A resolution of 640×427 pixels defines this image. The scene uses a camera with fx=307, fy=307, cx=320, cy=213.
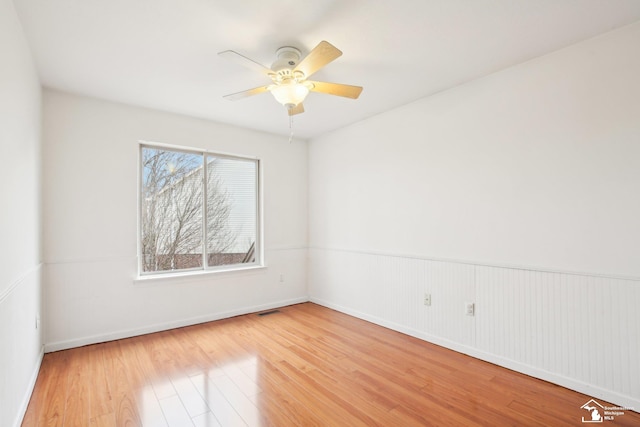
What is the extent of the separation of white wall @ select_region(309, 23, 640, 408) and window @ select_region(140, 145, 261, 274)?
5.80 ft

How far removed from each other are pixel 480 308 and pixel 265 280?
276cm

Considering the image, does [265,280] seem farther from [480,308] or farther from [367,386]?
[480,308]

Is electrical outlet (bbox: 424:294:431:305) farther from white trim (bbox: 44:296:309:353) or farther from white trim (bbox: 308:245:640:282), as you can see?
white trim (bbox: 44:296:309:353)

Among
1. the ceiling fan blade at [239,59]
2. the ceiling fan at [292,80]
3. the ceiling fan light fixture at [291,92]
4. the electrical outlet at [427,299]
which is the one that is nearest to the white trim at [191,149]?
the ceiling fan at [292,80]

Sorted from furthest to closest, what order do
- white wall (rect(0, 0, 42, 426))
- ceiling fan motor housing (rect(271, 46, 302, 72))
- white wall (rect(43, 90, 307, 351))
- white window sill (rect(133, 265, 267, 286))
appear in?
1. white window sill (rect(133, 265, 267, 286))
2. white wall (rect(43, 90, 307, 351))
3. ceiling fan motor housing (rect(271, 46, 302, 72))
4. white wall (rect(0, 0, 42, 426))

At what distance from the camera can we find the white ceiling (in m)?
1.87

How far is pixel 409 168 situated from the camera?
11.2ft

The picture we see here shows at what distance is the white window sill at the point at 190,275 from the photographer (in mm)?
3457

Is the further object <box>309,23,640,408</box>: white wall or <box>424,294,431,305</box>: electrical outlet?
<box>424,294,431,305</box>: electrical outlet

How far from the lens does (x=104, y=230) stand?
3230mm

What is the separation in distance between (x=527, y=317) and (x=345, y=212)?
2.35m

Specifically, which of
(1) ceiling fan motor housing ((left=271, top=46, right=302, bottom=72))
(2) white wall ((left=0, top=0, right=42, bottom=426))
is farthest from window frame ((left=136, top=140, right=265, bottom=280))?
(1) ceiling fan motor housing ((left=271, top=46, right=302, bottom=72))

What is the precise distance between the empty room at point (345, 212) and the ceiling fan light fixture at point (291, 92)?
15 mm

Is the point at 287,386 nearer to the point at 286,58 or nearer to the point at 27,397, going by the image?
the point at 27,397
